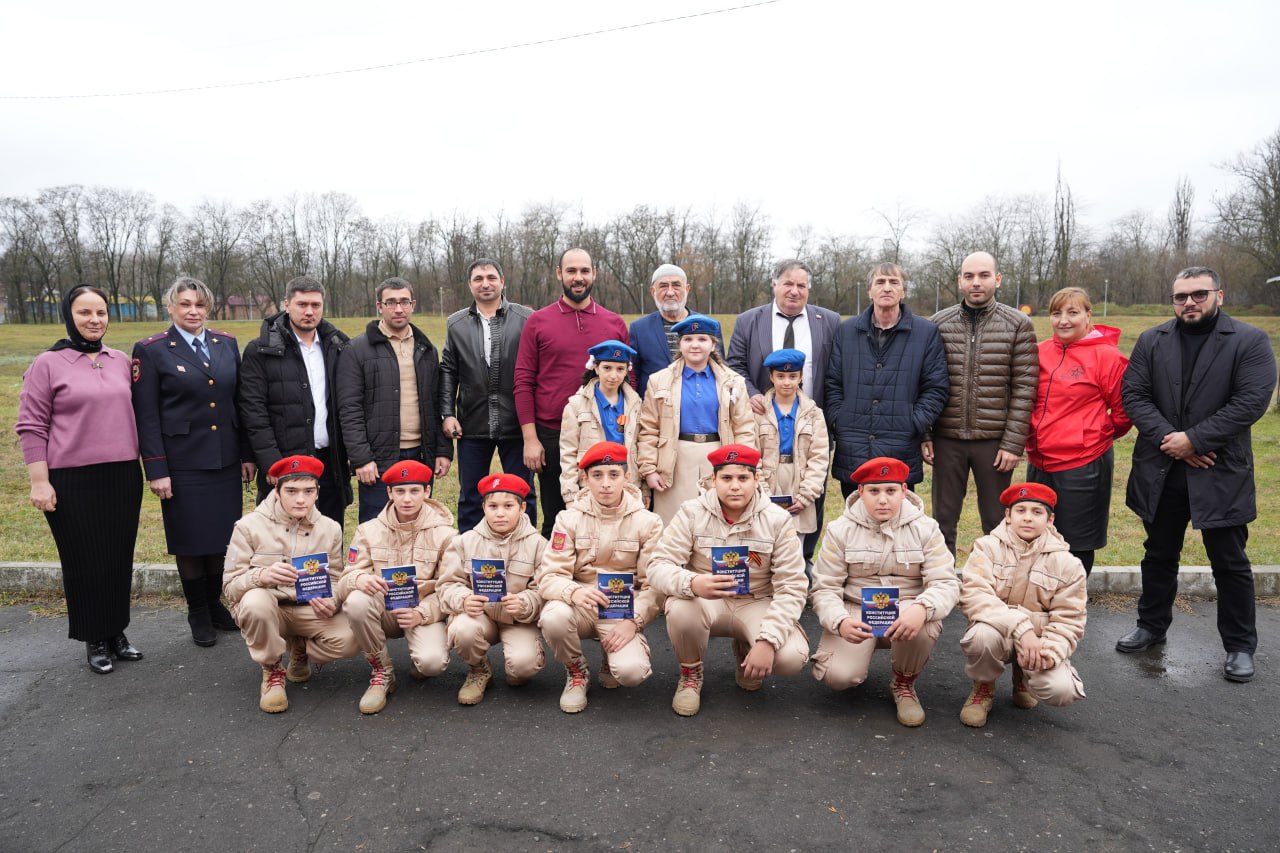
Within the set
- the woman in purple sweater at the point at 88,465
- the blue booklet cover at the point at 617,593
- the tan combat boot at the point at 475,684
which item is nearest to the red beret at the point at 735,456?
the blue booklet cover at the point at 617,593

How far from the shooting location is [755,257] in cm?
6475

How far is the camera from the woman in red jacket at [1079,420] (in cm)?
535

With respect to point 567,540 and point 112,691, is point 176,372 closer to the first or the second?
point 112,691

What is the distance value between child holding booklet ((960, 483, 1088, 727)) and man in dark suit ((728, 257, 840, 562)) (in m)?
1.70

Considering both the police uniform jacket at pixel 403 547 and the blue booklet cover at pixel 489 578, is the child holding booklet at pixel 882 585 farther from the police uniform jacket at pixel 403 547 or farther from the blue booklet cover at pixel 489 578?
the police uniform jacket at pixel 403 547

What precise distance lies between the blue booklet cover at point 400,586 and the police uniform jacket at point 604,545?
0.72 meters

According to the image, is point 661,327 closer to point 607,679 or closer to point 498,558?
point 498,558

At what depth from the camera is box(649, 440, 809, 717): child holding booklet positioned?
14.3ft

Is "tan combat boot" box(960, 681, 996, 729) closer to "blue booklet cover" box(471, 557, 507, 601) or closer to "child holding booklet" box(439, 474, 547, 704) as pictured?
"child holding booklet" box(439, 474, 547, 704)

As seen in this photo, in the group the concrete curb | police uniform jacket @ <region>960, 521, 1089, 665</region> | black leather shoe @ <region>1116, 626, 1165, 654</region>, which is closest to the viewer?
police uniform jacket @ <region>960, 521, 1089, 665</region>

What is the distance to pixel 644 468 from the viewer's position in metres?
5.55

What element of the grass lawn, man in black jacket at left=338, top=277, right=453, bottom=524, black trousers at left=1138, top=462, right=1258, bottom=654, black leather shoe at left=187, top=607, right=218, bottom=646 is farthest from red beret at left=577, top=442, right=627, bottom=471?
the grass lawn

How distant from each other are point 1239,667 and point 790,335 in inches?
134

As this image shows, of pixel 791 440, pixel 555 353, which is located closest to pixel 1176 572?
pixel 791 440
